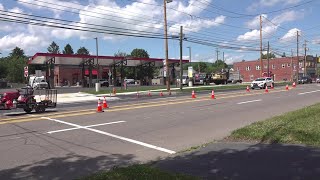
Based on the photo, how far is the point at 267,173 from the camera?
6703 mm

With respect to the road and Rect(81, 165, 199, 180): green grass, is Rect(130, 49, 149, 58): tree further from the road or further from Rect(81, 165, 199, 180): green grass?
Rect(81, 165, 199, 180): green grass

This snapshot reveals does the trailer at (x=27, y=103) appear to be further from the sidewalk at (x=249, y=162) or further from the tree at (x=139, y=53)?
the tree at (x=139, y=53)

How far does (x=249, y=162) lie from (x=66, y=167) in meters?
3.58

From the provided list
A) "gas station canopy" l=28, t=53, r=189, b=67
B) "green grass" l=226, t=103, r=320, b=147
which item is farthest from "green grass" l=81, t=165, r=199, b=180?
"gas station canopy" l=28, t=53, r=189, b=67

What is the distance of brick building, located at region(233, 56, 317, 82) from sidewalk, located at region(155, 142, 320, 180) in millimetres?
109007

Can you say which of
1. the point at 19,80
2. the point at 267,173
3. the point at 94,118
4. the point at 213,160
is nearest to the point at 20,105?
the point at 94,118

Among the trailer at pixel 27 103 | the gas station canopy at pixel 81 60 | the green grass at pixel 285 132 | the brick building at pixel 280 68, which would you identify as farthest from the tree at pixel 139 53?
the green grass at pixel 285 132

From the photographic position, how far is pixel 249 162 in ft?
24.8

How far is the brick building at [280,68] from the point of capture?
4722 inches

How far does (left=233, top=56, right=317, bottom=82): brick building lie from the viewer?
4722 inches

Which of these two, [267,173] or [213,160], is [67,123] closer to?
[213,160]

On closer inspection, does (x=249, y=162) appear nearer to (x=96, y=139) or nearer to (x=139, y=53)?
(x=96, y=139)

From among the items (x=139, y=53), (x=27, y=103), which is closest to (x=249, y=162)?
(x=27, y=103)

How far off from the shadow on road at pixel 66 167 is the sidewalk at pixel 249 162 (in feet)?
3.93
